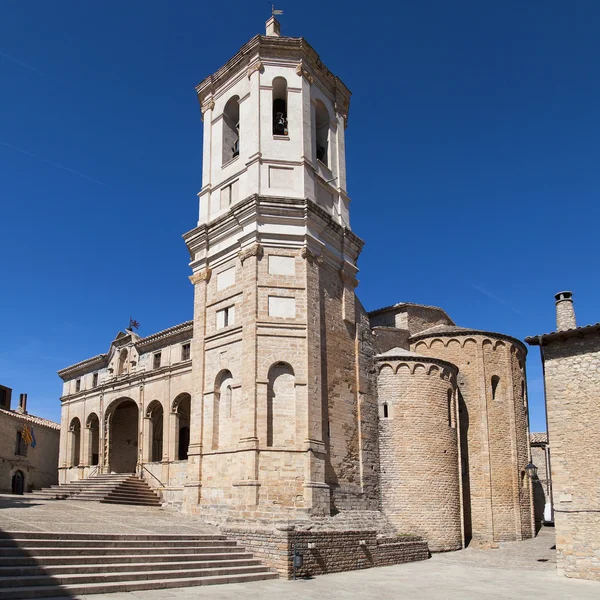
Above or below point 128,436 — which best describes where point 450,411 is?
above

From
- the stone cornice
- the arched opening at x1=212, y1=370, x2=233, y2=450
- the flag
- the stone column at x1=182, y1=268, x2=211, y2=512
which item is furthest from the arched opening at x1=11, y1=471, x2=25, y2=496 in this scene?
the stone cornice

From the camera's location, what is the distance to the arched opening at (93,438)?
109 feet

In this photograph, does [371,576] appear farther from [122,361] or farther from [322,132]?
[122,361]

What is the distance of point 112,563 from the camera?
1355 centimetres

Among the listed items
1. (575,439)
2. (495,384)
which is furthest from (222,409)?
(495,384)

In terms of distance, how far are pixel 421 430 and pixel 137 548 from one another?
11892 mm

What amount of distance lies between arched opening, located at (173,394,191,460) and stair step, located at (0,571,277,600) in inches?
507

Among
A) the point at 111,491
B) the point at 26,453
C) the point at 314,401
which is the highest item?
the point at 314,401

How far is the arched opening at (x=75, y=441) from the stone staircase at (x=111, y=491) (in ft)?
20.8

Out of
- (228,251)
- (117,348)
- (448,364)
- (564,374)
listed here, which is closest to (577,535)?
(564,374)

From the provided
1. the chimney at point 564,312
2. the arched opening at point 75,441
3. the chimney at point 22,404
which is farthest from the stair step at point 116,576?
the chimney at point 22,404

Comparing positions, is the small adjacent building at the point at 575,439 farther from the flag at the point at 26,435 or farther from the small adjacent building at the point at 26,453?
the flag at the point at 26,435

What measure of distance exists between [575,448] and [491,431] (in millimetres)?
9506

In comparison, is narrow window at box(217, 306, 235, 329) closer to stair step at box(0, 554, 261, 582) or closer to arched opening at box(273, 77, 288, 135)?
arched opening at box(273, 77, 288, 135)
